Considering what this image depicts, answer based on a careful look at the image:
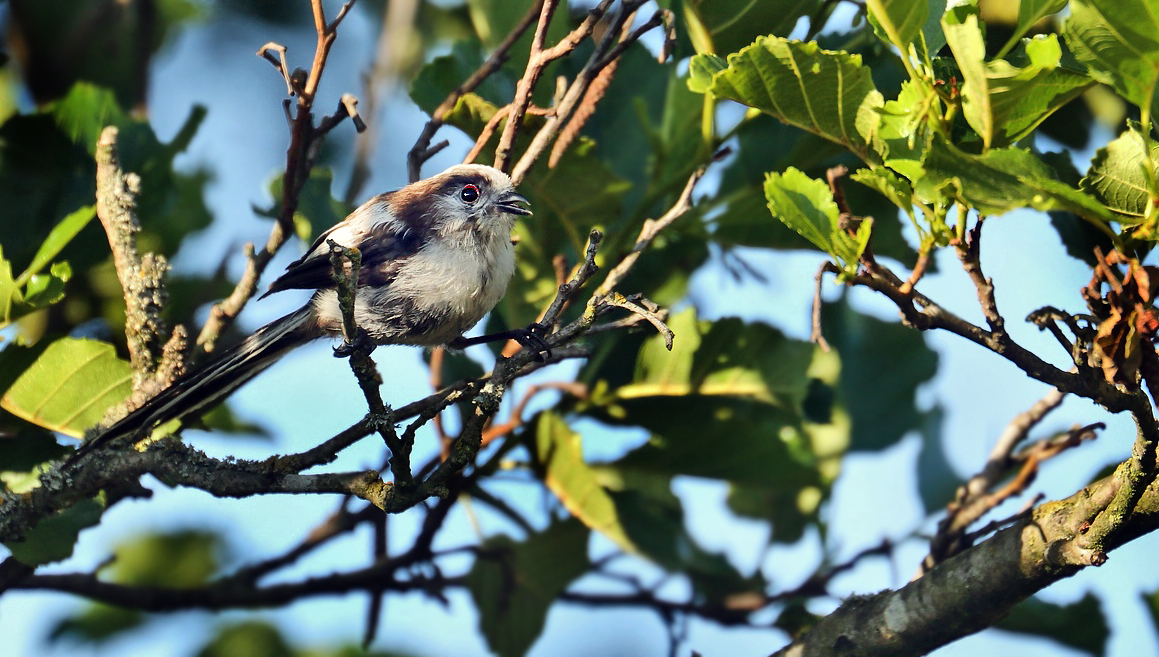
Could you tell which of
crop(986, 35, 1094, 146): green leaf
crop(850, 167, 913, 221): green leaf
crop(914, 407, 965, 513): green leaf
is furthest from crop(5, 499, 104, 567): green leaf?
crop(914, 407, 965, 513): green leaf

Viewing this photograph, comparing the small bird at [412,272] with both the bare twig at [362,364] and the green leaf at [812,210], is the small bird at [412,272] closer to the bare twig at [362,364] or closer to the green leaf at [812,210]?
the bare twig at [362,364]

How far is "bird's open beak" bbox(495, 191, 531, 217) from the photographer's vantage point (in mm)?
3354

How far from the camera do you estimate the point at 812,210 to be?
2066mm

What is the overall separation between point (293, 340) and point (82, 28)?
6.59ft

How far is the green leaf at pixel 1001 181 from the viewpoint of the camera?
5.96 ft

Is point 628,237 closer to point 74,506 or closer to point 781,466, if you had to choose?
point 781,466

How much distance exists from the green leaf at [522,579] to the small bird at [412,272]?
81cm

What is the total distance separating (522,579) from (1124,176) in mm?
2596

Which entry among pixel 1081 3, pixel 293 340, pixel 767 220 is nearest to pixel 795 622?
pixel 767 220

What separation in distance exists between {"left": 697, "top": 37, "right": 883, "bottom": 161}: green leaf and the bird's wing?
60.1 inches

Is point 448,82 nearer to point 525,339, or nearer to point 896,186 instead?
point 525,339

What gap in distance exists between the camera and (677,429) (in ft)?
11.7

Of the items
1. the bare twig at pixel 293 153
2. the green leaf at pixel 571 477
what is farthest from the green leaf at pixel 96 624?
the green leaf at pixel 571 477

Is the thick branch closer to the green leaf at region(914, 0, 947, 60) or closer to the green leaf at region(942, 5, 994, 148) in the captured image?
the green leaf at region(942, 5, 994, 148)
